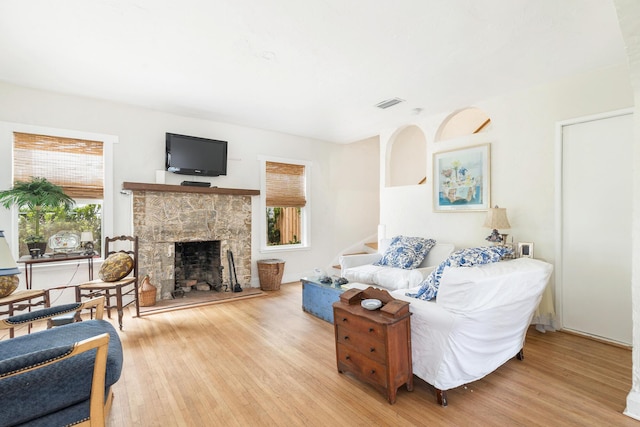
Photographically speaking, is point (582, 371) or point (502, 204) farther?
point (502, 204)

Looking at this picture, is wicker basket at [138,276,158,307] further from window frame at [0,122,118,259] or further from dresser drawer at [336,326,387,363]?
dresser drawer at [336,326,387,363]

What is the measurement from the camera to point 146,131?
4266mm

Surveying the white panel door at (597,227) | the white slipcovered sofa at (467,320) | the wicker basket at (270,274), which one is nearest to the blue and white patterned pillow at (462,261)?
the white slipcovered sofa at (467,320)

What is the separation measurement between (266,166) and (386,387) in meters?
4.13

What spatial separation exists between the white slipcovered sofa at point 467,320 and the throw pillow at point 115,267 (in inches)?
121

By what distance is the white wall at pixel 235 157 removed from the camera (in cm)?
361

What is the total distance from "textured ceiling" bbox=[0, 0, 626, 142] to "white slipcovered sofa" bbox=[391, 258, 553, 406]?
1832 mm

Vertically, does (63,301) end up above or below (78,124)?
below

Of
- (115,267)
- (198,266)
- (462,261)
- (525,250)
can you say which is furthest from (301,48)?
(198,266)

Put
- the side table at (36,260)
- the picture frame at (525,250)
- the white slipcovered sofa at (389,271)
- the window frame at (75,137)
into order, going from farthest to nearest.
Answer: the white slipcovered sofa at (389,271), the window frame at (75,137), the picture frame at (525,250), the side table at (36,260)

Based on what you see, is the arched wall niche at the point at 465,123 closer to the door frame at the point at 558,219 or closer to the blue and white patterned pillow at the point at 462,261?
the door frame at the point at 558,219

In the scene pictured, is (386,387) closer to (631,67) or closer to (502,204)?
(631,67)

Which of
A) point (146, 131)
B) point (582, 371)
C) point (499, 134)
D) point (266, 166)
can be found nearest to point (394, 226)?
point (499, 134)

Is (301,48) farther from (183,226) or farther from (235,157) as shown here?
(183,226)
